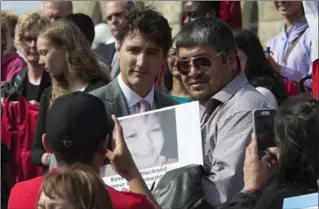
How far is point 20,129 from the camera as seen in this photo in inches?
281

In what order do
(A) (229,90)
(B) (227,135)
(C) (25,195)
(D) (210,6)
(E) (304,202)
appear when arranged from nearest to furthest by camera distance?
(E) (304,202)
(C) (25,195)
(B) (227,135)
(A) (229,90)
(D) (210,6)

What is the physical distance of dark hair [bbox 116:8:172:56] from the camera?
18.6 ft

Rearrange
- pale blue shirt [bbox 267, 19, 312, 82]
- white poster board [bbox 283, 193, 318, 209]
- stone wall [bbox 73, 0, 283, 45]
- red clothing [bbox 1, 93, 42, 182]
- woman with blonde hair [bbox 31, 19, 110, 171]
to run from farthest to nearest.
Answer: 1. stone wall [bbox 73, 0, 283, 45]
2. pale blue shirt [bbox 267, 19, 312, 82]
3. red clothing [bbox 1, 93, 42, 182]
4. woman with blonde hair [bbox 31, 19, 110, 171]
5. white poster board [bbox 283, 193, 318, 209]

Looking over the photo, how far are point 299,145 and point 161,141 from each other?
1028 mm

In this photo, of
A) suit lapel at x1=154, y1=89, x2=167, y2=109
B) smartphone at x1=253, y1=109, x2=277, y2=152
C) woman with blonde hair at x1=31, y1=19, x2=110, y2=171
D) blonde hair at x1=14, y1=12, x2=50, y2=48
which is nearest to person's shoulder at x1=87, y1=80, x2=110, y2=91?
woman with blonde hair at x1=31, y1=19, x2=110, y2=171

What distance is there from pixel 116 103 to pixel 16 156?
1.62 meters

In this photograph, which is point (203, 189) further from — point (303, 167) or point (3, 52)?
point (3, 52)

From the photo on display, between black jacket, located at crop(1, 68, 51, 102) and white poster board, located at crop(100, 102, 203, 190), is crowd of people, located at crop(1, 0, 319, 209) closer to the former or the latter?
black jacket, located at crop(1, 68, 51, 102)

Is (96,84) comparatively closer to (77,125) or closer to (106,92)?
(106,92)

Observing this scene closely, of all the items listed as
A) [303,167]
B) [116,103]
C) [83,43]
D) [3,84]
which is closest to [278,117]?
[303,167]

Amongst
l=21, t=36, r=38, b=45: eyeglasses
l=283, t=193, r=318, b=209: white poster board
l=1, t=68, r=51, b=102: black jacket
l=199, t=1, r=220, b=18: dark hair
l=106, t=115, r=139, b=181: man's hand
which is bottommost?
l=1, t=68, r=51, b=102: black jacket

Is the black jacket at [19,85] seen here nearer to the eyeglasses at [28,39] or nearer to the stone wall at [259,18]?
the eyeglasses at [28,39]

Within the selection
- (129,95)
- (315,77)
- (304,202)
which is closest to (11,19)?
(129,95)

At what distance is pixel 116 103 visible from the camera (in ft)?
18.5
